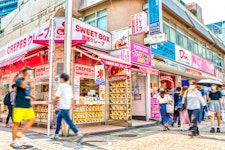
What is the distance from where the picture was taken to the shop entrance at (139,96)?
12.7 metres

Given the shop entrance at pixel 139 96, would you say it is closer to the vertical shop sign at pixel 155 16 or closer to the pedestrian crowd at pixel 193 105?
the vertical shop sign at pixel 155 16

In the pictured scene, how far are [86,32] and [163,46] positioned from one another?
639cm

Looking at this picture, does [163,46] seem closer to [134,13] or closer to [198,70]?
[134,13]

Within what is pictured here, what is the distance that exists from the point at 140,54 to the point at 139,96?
272 cm

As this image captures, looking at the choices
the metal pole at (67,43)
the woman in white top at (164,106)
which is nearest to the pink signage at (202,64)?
the woman in white top at (164,106)

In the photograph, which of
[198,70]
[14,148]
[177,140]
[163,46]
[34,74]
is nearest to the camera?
[14,148]

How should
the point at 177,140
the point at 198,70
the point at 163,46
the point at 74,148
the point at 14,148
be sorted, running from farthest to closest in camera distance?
the point at 198,70 → the point at 163,46 → the point at 177,140 → the point at 74,148 → the point at 14,148

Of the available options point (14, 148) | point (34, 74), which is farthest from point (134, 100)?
point (14, 148)

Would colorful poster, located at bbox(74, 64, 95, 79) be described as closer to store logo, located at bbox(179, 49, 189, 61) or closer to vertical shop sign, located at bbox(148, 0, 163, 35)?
vertical shop sign, located at bbox(148, 0, 163, 35)

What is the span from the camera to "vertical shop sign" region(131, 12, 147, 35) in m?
11.1

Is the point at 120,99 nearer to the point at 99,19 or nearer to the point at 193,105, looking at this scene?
the point at 193,105

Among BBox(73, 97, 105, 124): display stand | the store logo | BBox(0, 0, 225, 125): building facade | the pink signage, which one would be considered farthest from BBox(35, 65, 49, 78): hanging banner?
the pink signage

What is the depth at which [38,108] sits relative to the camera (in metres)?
9.98

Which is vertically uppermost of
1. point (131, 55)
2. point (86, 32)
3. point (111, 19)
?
point (111, 19)
